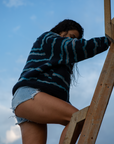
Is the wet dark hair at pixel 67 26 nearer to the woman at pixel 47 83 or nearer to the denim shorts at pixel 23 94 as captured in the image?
the woman at pixel 47 83

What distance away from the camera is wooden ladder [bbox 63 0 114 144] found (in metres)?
1.28

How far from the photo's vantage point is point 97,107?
1308 millimetres

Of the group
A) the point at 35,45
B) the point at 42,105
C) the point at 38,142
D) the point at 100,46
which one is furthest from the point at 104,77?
the point at 38,142

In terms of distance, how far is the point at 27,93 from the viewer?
1.41 metres

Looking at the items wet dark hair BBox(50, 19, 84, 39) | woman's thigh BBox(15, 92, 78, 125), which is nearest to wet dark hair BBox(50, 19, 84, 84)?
wet dark hair BBox(50, 19, 84, 39)

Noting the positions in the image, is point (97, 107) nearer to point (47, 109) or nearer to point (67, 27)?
point (47, 109)

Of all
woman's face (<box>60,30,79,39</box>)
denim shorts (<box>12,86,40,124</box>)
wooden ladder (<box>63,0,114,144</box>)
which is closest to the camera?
wooden ladder (<box>63,0,114,144</box>)

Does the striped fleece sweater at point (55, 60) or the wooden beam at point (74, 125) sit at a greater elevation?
the striped fleece sweater at point (55, 60)

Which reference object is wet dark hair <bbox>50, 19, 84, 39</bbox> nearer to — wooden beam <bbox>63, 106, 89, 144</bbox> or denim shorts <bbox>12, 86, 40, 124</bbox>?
denim shorts <bbox>12, 86, 40, 124</bbox>

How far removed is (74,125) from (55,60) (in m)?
0.43

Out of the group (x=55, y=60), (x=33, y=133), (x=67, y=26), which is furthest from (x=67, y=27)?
(x=33, y=133)

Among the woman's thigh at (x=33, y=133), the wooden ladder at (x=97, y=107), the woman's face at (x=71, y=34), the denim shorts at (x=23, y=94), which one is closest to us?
the wooden ladder at (x=97, y=107)

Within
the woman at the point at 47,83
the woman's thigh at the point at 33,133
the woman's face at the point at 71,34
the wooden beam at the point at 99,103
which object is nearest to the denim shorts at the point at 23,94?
the woman at the point at 47,83

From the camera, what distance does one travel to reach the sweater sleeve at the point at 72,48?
1361 millimetres
